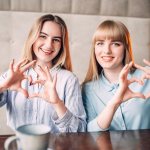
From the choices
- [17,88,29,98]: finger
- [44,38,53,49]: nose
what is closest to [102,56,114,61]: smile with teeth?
[44,38,53,49]: nose

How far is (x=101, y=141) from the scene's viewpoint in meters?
0.98

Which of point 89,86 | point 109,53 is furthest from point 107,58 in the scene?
point 89,86

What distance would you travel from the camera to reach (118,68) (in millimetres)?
1229

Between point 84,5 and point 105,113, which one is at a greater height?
point 84,5

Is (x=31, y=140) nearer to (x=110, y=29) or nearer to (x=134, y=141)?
(x=134, y=141)

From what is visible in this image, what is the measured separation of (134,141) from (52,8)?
0.63 meters

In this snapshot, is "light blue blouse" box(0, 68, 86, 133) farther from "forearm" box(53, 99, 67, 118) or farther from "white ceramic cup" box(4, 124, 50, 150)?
"white ceramic cup" box(4, 124, 50, 150)

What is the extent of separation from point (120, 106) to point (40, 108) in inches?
13.9

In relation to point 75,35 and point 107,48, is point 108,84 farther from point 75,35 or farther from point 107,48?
point 75,35

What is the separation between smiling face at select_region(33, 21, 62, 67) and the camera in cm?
115

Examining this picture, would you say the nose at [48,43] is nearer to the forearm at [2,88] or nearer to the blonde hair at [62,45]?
the blonde hair at [62,45]

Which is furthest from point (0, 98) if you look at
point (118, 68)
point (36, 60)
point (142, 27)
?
point (142, 27)

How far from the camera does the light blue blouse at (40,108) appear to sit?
1150 mm

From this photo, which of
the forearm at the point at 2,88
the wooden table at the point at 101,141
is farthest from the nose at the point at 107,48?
the forearm at the point at 2,88
